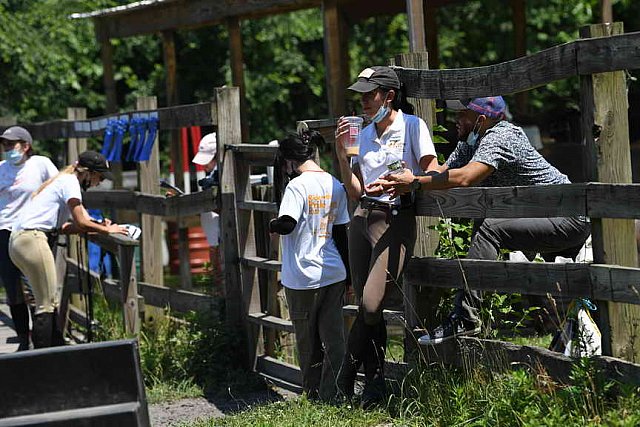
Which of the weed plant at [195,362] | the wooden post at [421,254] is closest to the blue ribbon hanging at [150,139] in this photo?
the weed plant at [195,362]

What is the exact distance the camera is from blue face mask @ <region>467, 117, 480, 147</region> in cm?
620

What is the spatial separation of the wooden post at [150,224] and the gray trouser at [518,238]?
4604 millimetres

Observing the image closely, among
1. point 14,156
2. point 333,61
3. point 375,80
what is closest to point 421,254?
point 375,80

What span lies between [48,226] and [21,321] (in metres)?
1.22

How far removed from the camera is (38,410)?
4.95 m

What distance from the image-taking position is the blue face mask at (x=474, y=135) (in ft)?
20.4

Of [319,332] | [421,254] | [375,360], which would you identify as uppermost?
[421,254]

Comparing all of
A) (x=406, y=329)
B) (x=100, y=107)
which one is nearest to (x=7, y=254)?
(x=406, y=329)

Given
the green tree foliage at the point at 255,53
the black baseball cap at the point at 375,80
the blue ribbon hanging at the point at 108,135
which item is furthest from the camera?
the green tree foliage at the point at 255,53

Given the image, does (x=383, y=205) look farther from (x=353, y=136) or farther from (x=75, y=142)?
(x=75, y=142)

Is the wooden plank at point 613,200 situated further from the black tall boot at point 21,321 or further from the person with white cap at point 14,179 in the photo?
the black tall boot at point 21,321

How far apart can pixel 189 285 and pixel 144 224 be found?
7.21 ft

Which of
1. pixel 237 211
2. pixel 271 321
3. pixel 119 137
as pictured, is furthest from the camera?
pixel 119 137

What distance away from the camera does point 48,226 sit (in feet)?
29.3
